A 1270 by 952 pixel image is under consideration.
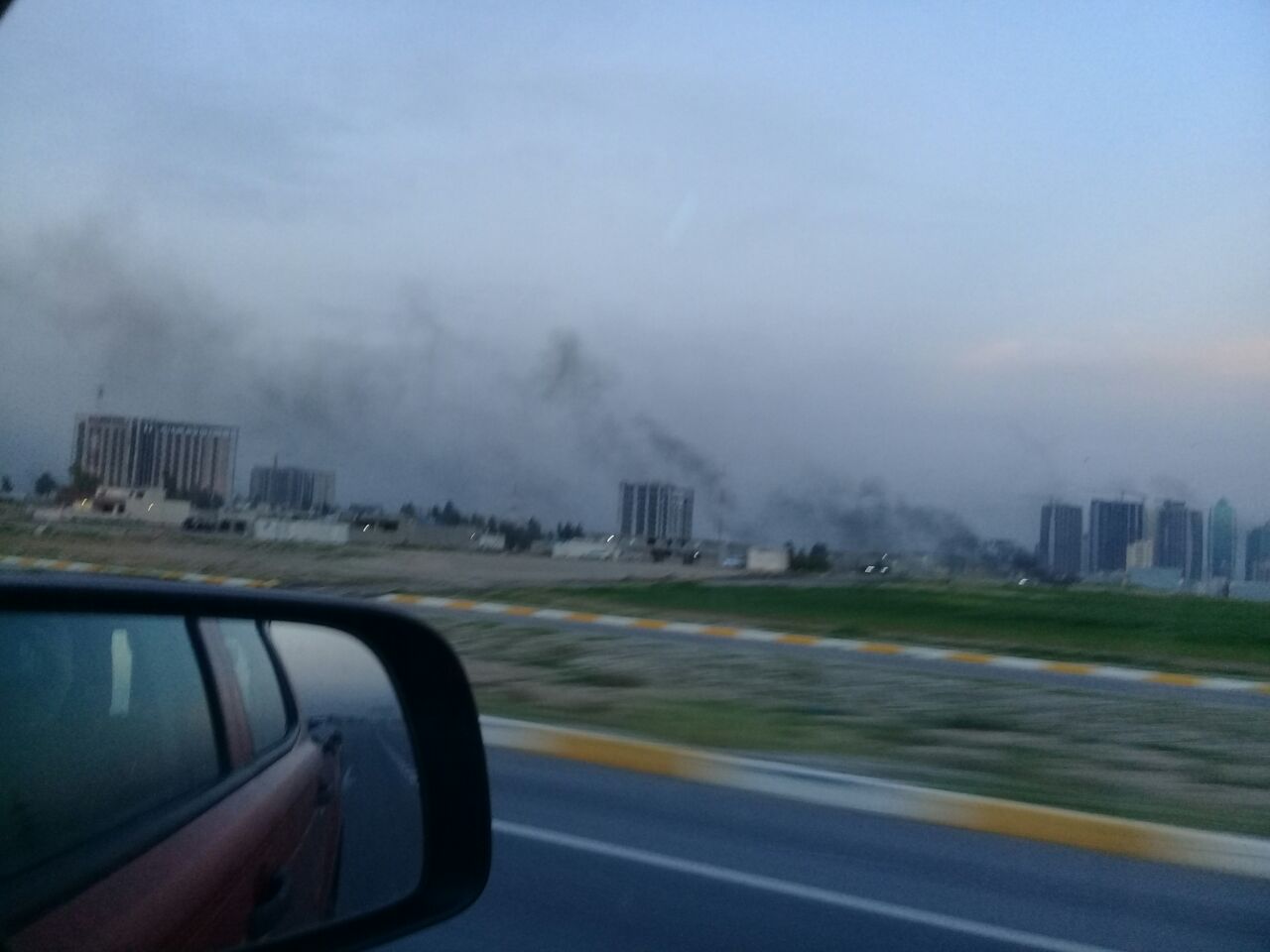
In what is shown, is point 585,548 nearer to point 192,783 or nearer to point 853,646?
point 853,646

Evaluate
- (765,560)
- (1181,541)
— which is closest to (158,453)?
(765,560)

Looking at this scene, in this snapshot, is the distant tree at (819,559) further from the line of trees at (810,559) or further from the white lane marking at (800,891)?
the white lane marking at (800,891)

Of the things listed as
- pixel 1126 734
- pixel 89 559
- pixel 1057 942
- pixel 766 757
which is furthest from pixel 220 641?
pixel 89 559

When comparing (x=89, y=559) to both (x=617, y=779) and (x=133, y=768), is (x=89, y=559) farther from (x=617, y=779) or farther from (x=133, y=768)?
(x=133, y=768)

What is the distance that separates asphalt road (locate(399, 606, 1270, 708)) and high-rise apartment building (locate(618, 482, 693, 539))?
634 centimetres

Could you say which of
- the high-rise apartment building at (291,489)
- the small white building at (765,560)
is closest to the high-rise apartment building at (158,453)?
the high-rise apartment building at (291,489)

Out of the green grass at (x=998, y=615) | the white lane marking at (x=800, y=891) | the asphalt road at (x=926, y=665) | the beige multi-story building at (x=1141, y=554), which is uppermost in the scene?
the beige multi-story building at (x=1141, y=554)

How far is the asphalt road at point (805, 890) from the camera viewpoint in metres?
4.98

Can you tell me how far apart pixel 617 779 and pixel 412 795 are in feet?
16.1

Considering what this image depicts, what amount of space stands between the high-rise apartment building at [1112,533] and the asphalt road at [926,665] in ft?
9.19

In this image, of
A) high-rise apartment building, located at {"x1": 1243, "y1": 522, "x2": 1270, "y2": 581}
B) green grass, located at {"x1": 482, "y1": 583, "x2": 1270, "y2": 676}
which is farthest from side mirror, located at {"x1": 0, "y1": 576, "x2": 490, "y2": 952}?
green grass, located at {"x1": 482, "y1": 583, "x2": 1270, "y2": 676}

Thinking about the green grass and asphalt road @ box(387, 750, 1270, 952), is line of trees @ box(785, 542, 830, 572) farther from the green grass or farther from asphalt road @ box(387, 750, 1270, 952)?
asphalt road @ box(387, 750, 1270, 952)

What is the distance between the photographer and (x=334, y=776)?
261 cm

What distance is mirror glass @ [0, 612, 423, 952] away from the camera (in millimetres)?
1860
